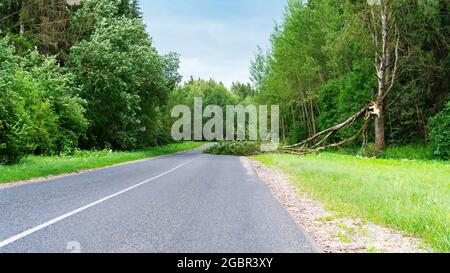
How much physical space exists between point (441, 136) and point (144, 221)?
70.4 feet

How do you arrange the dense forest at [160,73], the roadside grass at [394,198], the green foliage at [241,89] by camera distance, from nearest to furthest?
the roadside grass at [394,198] < the dense forest at [160,73] < the green foliage at [241,89]

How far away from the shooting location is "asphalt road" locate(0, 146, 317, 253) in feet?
18.4

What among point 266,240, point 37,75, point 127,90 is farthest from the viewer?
point 127,90

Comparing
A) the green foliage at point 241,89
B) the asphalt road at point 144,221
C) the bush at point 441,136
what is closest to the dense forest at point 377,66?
the bush at point 441,136

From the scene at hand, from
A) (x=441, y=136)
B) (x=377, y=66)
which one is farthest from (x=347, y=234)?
(x=377, y=66)

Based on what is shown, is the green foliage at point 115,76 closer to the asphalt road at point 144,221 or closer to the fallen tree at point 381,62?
the fallen tree at point 381,62

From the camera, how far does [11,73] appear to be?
68.2ft

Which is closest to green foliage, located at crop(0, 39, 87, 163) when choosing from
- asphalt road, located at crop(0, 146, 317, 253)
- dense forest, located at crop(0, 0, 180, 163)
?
dense forest, located at crop(0, 0, 180, 163)

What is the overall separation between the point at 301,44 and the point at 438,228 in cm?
3412

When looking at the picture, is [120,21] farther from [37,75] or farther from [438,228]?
[438,228]

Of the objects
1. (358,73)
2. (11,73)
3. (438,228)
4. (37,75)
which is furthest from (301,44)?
(438,228)

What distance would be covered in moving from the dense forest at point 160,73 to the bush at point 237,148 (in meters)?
6.54

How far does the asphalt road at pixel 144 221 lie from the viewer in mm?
5621
